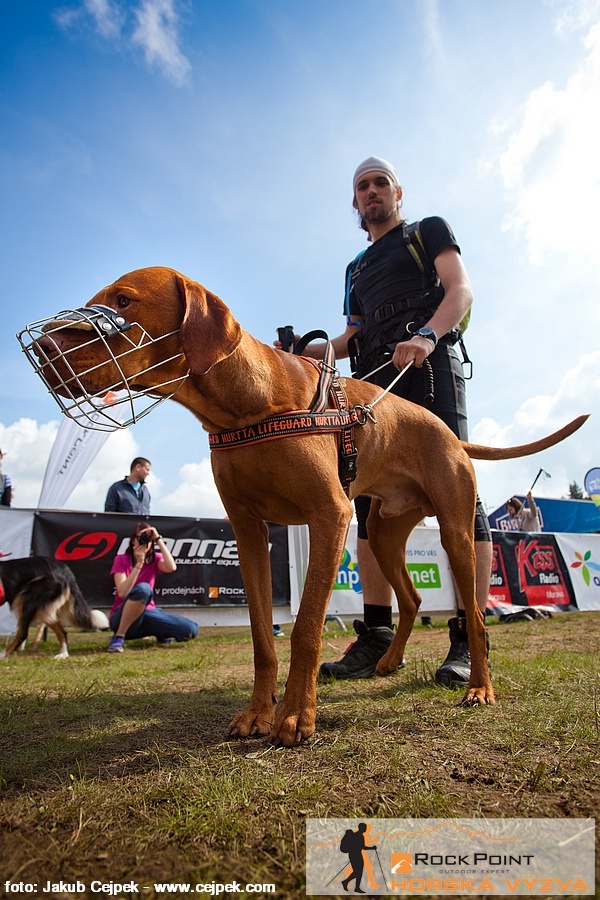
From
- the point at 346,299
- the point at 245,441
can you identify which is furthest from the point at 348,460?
the point at 346,299

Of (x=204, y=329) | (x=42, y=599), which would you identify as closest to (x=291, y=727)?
(x=204, y=329)

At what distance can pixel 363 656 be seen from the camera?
3.17m

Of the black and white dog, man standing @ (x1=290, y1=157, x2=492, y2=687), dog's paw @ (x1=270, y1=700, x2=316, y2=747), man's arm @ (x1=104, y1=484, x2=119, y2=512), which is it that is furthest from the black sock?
man's arm @ (x1=104, y1=484, x2=119, y2=512)

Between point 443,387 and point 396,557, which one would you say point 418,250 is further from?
A: point 396,557

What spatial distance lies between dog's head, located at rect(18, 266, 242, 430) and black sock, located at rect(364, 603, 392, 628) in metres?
2.15

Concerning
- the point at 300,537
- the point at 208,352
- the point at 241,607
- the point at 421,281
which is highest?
the point at 421,281

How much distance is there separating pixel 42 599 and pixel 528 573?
8.76 metres

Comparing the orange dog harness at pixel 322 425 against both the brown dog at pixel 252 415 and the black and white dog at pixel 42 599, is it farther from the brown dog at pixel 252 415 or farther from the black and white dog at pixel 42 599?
the black and white dog at pixel 42 599

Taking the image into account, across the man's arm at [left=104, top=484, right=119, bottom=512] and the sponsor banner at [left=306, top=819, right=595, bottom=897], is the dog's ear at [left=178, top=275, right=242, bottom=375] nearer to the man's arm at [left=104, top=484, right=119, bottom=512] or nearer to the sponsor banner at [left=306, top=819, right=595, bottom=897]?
the sponsor banner at [left=306, top=819, right=595, bottom=897]

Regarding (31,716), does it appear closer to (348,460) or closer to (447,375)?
(348,460)

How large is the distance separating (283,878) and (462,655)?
2.19m

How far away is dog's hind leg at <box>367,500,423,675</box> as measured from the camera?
3.15m

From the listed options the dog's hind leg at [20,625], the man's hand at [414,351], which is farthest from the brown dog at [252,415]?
the dog's hind leg at [20,625]

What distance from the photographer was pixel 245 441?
6.63 ft
